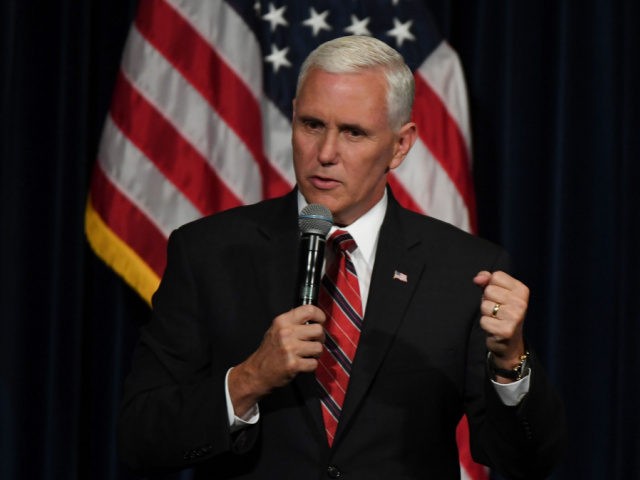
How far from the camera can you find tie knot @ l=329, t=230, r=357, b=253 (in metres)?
2.01

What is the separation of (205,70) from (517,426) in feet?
6.36

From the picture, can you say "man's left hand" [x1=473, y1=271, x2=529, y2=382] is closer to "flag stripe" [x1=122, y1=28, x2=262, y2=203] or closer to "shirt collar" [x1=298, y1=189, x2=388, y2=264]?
"shirt collar" [x1=298, y1=189, x2=388, y2=264]

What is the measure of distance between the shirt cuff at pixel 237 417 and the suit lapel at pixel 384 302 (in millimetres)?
157

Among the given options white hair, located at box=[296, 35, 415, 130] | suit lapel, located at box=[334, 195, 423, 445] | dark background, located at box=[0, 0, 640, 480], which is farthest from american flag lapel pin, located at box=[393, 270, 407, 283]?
dark background, located at box=[0, 0, 640, 480]

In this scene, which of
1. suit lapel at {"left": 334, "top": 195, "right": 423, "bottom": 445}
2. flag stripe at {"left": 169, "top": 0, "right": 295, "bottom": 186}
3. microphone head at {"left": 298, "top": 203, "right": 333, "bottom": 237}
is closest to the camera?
microphone head at {"left": 298, "top": 203, "right": 333, "bottom": 237}

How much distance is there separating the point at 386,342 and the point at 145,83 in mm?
1734

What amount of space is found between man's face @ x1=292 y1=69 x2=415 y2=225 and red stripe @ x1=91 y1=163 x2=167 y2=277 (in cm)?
130

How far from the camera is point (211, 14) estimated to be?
11.1ft

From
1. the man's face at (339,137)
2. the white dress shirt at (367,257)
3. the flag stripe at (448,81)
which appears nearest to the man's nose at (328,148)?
the man's face at (339,137)

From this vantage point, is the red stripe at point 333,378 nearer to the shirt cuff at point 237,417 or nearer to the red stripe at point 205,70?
the shirt cuff at point 237,417

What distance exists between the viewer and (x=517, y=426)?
1848mm

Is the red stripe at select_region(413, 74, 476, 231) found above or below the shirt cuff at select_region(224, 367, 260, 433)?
above

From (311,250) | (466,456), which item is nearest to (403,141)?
(311,250)

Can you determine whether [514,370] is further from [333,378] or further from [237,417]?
[237,417]
